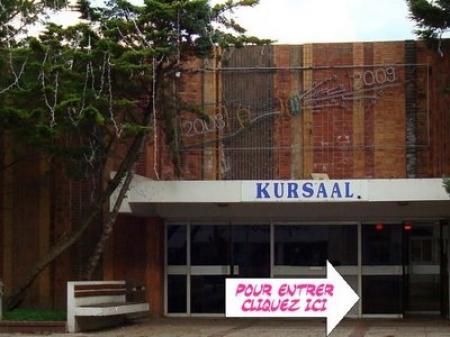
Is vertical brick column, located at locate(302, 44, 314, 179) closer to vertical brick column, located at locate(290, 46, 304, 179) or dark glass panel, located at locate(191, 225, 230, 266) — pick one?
vertical brick column, located at locate(290, 46, 304, 179)

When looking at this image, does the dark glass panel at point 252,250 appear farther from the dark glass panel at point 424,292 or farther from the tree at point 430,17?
the tree at point 430,17

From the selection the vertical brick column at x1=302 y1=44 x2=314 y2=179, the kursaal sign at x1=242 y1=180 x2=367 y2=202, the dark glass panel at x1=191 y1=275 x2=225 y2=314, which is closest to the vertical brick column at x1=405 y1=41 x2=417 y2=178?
the vertical brick column at x1=302 y1=44 x2=314 y2=179

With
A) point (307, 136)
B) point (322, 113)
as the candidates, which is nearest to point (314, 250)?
point (307, 136)

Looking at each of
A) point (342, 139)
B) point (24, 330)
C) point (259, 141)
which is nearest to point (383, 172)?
point (342, 139)

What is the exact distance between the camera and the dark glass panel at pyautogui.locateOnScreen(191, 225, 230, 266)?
73.3 ft

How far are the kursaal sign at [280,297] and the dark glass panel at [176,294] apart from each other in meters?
10.4

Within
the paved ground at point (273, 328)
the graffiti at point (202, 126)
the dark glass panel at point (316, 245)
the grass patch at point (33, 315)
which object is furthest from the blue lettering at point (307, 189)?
the grass patch at point (33, 315)

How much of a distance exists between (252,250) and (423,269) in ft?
14.4

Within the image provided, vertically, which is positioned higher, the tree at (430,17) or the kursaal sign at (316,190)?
the tree at (430,17)

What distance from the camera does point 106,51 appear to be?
16969 millimetres

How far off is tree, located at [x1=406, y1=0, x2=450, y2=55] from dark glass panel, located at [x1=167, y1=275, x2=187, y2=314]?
28.4ft

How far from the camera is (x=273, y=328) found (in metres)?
18.6

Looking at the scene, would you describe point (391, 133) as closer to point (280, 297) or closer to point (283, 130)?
point (283, 130)

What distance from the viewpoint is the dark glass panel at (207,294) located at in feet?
73.2
